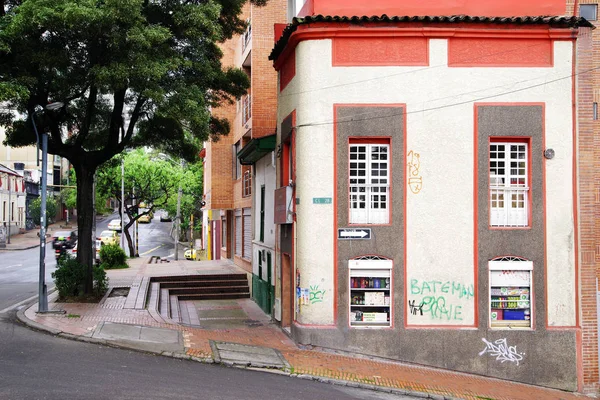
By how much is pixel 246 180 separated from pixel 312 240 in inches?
473

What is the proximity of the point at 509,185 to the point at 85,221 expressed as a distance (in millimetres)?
11240

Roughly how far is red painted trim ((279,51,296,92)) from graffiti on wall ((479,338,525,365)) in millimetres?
7415

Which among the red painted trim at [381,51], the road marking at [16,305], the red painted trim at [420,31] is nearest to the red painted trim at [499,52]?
the red painted trim at [420,31]

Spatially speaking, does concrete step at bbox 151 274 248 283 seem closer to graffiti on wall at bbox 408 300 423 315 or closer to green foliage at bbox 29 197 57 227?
graffiti on wall at bbox 408 300 423 315

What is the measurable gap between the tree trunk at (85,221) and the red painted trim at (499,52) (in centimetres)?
1034

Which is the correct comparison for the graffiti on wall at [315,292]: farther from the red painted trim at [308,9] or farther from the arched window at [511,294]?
the red painted trim at [308,9]

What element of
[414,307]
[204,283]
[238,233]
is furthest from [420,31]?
[238,233]

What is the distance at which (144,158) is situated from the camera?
40875 mm

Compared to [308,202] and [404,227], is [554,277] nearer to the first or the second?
[404,227]

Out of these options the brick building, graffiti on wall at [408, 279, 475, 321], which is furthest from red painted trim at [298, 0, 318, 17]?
graffiti on wall at [408, 279, 475, 321]

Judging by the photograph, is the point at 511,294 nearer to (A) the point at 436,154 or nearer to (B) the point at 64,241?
(A) the point at 436,154

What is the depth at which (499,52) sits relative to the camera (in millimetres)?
13938

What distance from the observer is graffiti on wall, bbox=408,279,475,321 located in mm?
13703

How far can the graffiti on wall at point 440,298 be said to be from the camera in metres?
13.7
